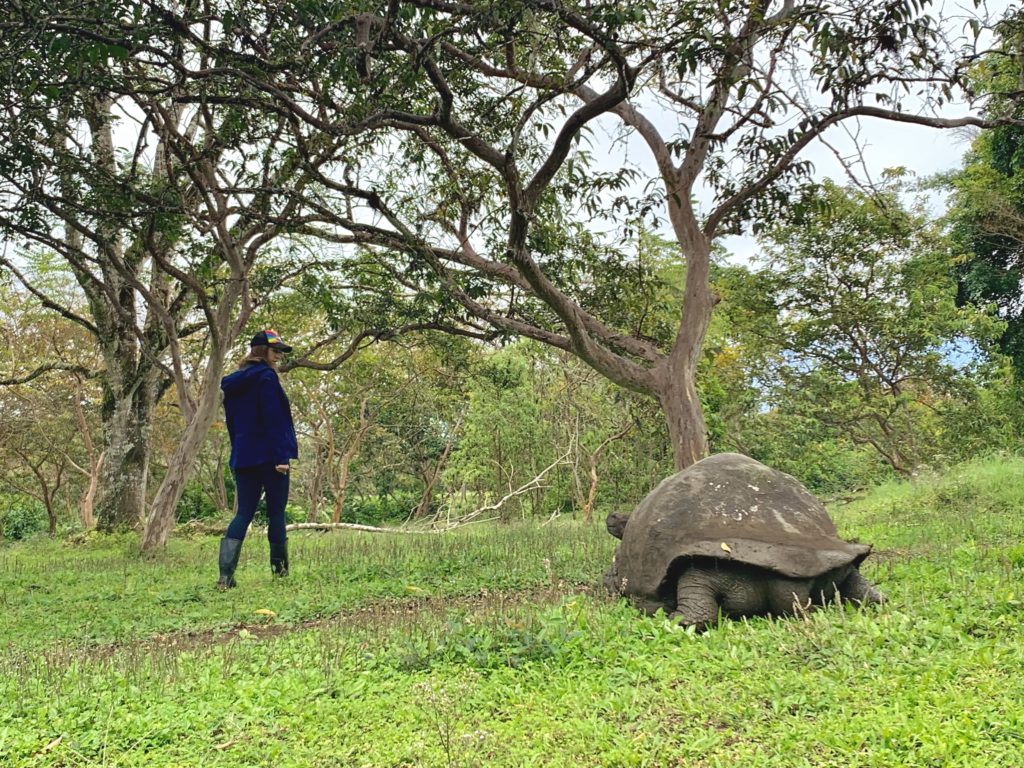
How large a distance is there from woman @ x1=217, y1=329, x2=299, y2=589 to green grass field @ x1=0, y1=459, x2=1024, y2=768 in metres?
0.67

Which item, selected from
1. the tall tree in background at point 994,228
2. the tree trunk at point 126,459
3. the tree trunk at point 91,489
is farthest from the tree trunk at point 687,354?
the tree trunk at point 91,489

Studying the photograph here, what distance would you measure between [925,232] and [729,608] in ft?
52.0

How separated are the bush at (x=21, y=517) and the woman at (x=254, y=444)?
25.1 m

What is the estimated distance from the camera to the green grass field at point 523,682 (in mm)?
2441

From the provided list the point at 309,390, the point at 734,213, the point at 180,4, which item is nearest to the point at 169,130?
the point at 180,4

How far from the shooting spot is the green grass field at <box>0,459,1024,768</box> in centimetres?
244

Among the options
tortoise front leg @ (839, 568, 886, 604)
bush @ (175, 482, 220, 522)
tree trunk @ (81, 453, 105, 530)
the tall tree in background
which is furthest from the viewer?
bush @ (175, 482, 220, 522)

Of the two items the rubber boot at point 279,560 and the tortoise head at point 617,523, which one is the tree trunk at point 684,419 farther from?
the rubber boot at point 279,560

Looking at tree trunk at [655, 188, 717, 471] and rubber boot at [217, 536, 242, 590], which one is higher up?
tree trunk at [655, 188, 717, 471]

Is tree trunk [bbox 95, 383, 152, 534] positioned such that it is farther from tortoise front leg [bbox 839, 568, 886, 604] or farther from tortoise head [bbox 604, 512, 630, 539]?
tortoise front leg [bbox 839, 568, 886, 604]

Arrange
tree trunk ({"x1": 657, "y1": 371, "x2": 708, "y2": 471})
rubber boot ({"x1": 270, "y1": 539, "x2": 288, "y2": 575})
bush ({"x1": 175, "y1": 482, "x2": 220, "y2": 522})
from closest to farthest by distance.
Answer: rubber boot ({"x1": 270, "y1": 539, "x2": 288, "y2": 575}), tree trunk ({"x1": 657, "y1": 371, "x2": 708, "y2": 471}), bush ({"x1": 175, "y1": 482, "x2": 220, "y2": 522})

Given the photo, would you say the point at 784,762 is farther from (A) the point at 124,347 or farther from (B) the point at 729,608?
(A) the point at 124,347

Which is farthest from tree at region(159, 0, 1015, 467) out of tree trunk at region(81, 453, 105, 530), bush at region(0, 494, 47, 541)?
bush at region(0, 494, 47, 541)

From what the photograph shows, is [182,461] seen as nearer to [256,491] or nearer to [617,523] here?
[256,491]
